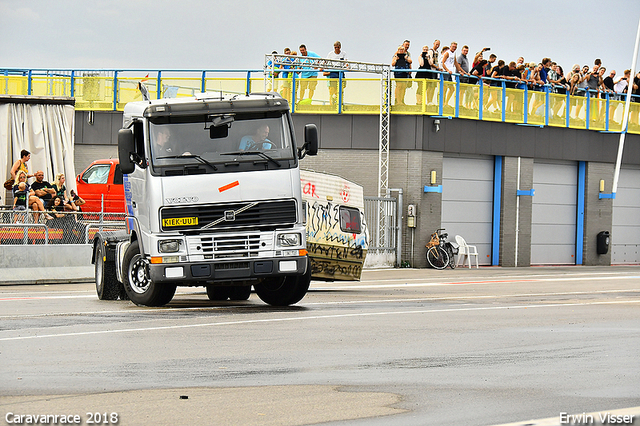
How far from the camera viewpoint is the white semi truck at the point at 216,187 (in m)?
13.3

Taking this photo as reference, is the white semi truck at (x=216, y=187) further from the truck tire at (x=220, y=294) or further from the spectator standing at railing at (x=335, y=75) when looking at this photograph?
the spectator standing at railing at (x=335, y=75)

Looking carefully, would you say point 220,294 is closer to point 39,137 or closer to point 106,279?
point 106,279

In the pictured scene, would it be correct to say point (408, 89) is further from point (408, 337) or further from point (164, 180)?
point (408, 337)

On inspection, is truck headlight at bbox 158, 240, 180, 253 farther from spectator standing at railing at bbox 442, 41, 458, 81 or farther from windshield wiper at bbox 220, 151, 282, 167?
spectator standing at railing at bbox 442, 41, 458, 81

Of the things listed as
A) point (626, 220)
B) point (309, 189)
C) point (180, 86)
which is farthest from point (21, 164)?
point (626, 220)

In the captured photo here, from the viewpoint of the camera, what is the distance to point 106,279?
52.5ft

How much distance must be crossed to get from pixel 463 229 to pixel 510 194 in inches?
90.3

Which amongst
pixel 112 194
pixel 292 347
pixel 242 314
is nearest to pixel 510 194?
pixel 112 194

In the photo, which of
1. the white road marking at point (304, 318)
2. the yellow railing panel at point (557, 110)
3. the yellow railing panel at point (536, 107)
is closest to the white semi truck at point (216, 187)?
the white road marking at point (304, 318)

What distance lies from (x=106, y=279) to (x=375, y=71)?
16.1 meters

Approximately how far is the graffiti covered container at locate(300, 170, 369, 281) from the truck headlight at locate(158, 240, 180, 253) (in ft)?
15.7

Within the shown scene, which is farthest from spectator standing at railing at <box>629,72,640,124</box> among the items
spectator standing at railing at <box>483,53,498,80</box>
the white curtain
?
the white curtain

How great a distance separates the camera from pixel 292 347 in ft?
32.8

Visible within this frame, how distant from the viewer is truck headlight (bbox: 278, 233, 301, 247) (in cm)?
1371
